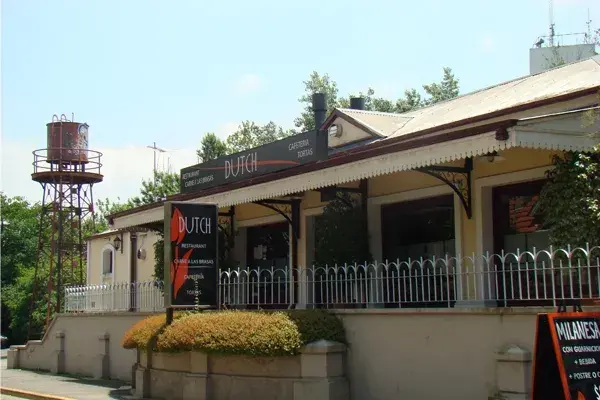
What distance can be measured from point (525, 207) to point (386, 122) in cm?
509

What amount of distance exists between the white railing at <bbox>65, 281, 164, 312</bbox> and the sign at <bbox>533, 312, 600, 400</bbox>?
429 inches

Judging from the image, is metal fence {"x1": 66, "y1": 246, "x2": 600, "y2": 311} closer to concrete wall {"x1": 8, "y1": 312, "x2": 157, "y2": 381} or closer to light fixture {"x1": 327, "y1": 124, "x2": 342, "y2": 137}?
concrete wall {"x1": 8, "y1": 312, "x2": 157, "y2": 381}

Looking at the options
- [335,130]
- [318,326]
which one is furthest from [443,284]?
[335,130]

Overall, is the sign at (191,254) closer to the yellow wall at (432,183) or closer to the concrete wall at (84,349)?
the yellow wall at (432,183)

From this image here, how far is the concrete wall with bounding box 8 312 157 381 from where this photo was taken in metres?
18.6

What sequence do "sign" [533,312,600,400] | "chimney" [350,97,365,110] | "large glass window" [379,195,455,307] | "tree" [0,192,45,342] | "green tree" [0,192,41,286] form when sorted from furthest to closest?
1. "green tree" [0,192,41,286]
2. "tree" [0,192,45,342]
3. "chimney" [350,97,365,110]
4. "large glass window" [379,195,455,307]
5. "sign" [533,312,600,400]

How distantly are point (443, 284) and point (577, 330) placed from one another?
424 cm

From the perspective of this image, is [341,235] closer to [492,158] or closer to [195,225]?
[195,225]

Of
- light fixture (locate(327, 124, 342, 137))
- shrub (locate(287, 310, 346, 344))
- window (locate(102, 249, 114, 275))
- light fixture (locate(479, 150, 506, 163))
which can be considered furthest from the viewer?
window (locate(102, 249, 114, 275))

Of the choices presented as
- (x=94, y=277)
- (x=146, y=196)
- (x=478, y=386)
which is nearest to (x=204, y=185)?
(x=478, y=386)

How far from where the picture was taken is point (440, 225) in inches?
574

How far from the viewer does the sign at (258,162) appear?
14906 millimetres

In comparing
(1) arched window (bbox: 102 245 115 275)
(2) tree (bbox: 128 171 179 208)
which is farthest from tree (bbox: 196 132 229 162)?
(1) arched window (bbox: 102 245 115 275)

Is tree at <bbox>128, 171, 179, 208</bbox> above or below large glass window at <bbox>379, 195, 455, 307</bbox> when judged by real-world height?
above
